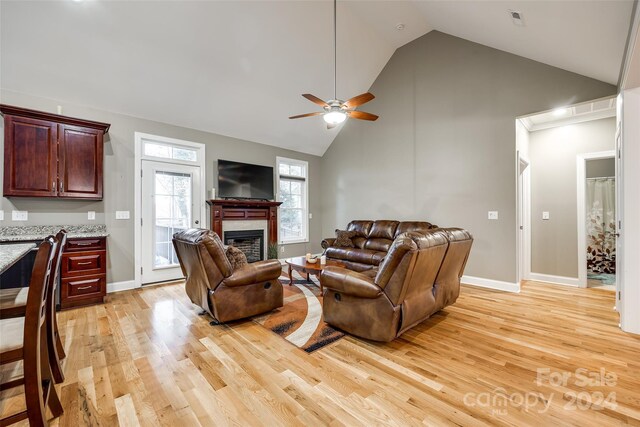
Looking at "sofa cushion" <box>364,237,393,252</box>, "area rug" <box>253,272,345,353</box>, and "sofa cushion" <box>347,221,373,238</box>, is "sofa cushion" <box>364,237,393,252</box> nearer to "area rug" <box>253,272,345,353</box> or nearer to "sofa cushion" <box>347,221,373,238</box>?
"sofa cushion" <box>347,221,373,238</box>

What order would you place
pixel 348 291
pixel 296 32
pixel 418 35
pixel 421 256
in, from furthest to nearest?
pixel 418 35
pixel 296 32
pixel 348 291
pixel 421 256

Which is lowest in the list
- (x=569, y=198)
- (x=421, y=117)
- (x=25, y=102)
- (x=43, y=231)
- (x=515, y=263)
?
(x=515, y=263)

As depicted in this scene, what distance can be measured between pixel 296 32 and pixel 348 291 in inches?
162

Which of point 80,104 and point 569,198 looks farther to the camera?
point 569,198

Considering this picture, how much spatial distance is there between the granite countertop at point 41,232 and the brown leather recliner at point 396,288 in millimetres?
3391

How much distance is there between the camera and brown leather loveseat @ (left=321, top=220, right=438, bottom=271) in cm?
465

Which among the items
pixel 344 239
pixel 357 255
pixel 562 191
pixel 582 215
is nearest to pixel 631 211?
pixel 582 215

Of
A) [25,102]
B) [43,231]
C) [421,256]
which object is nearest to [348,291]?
[421,256]

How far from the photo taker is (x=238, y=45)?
4.07 meters

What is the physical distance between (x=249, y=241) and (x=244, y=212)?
0.66 meters

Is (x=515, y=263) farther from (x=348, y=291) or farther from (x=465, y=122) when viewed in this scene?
(x=348, y=291)

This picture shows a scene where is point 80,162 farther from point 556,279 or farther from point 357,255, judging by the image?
point 556,279

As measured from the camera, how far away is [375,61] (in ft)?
18.4

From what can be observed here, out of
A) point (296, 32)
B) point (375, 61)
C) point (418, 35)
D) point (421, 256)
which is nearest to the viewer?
point (421, 256)
